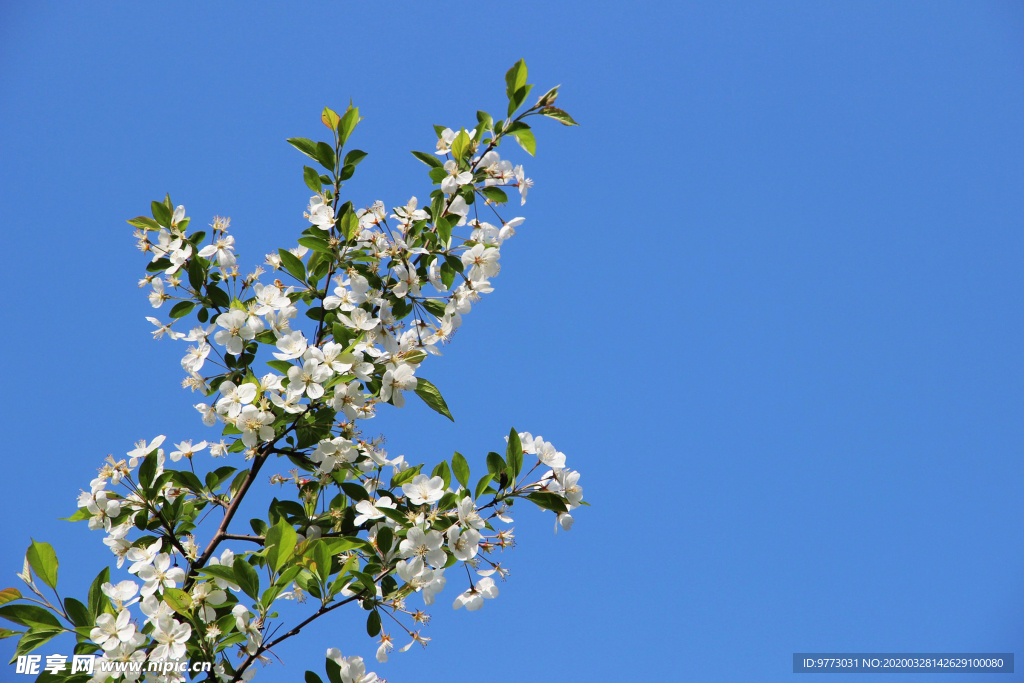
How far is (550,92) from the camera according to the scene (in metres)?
2.61

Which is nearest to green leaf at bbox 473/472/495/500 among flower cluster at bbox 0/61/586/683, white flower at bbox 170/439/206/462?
flower cluster at bbox 0/61/586/683

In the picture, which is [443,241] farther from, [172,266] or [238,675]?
[238,675]

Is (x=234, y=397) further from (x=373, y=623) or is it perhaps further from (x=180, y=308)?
(x=373, y=623)


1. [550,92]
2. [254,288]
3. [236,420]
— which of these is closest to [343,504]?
[236,420]


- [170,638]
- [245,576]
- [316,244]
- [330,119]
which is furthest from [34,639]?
[330,119]

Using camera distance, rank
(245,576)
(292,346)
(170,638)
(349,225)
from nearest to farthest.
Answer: (245,576) < (170,638) < (292,346) < (349,225)

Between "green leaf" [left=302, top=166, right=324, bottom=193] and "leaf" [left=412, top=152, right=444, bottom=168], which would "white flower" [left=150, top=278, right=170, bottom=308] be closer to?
"green leaf" [left=302, top=166, right=324, bottom=193]

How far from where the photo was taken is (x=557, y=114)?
262 cm

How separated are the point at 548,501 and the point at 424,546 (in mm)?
508

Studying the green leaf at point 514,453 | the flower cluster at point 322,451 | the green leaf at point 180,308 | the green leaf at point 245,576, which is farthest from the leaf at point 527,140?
the green leaf at point 245,576

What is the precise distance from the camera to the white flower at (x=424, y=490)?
226 centimetres

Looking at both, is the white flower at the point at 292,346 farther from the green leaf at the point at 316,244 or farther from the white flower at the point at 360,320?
the green leaf at the point at 316,244

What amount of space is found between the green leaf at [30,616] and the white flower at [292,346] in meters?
1.16

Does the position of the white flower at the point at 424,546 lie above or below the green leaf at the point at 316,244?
below
